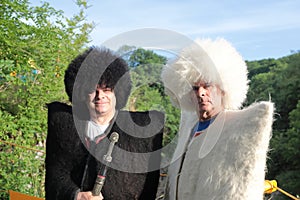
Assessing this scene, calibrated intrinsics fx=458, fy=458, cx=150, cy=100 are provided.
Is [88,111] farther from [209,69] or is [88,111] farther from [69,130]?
[209,69]

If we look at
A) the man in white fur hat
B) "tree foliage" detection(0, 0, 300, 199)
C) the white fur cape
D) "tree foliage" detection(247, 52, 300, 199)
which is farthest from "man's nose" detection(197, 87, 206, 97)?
"tree foliage" detection(247, 52, 300, 199)

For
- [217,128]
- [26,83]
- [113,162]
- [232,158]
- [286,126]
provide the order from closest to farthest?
[232,158] → [217,128] → [113,162] → [26,83] → [286,126]

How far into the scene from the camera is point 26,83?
3.94 m

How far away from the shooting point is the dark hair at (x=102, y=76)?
180cm

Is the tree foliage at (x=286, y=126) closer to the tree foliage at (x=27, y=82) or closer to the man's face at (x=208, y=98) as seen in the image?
the tree foliage at (x=27, y=82)

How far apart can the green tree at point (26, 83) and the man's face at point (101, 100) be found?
197 centimetres

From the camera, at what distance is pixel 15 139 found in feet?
13.3

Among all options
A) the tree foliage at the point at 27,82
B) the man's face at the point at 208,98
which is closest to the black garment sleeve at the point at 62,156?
the man's face at the point at 208,98

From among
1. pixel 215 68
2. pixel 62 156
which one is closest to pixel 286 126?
pixel 62 156

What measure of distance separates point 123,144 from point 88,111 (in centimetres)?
21

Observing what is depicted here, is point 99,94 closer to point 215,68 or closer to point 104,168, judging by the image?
point 104,168

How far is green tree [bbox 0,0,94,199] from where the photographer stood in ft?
12.5

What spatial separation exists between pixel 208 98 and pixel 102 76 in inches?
17.1

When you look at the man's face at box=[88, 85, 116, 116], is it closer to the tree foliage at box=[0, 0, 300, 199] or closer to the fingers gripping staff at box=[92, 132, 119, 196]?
the fingers gripping staff at box=[92, 132, 119, 196]
